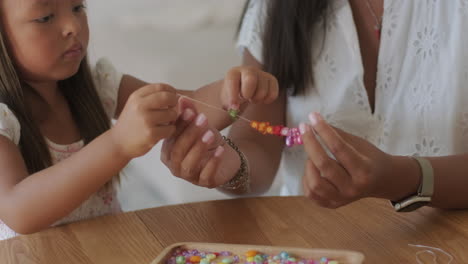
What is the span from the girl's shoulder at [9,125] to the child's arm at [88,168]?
95 mm

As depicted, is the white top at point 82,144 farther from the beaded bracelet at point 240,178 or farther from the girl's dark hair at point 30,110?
the beaded bracelet at point 240,178

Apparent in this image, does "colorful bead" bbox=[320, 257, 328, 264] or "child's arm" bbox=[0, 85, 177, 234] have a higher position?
"child's arm" bbox=[0, 85, 177, 234]

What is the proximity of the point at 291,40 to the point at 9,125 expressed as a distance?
2.17 feet

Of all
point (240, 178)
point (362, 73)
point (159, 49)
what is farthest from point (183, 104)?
point (159, 49)

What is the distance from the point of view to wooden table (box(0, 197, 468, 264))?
928 millimetres

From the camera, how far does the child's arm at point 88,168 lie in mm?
934

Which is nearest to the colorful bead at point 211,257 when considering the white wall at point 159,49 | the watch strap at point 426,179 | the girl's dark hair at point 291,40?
the watch strap at point 426,179

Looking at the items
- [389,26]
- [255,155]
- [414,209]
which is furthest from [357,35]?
[414,209]

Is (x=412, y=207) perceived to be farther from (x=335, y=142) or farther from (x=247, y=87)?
(x=247, y=87)

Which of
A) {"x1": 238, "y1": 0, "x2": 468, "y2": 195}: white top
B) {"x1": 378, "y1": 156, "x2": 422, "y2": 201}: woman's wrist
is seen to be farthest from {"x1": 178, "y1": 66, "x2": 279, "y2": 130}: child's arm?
{"x1": 238, "y1": 0, "x2": 468, "y2": 195}: white top

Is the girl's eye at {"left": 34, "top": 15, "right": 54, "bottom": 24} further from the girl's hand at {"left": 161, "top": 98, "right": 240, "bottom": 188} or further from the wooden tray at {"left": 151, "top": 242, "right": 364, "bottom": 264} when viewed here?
the wooden tray at {"left": 151, "top": 242, "right": 364, "bottom": 264}

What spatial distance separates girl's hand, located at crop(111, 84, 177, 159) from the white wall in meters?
1.21

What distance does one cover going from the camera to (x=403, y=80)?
1374 millimetres

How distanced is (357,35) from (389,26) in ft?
0.26
